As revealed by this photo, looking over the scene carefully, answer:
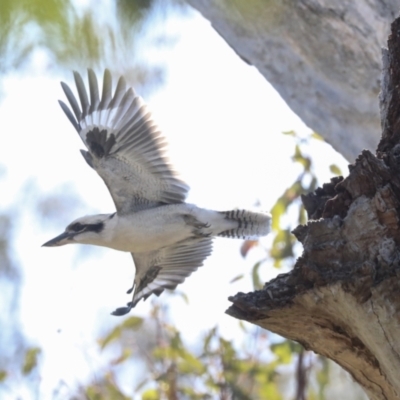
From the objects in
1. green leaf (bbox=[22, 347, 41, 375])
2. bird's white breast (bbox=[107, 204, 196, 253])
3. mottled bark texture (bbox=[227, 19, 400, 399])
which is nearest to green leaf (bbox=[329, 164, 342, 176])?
bird's white breast (bbox=[107, 204, 196, 253])

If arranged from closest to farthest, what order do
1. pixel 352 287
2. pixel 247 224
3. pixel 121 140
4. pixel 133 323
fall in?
pixel 352 287, pixel 121 140, pixel 247 224, pixel 133 323

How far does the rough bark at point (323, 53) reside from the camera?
3.56 metres

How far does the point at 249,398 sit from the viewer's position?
3.55 meters

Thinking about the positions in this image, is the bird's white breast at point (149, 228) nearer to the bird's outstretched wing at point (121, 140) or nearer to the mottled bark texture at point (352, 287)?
the bird's outstretched wing at point (121, 140)

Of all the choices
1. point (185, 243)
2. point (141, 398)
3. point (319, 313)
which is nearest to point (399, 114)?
point (319, 313)

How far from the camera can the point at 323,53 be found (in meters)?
3.73

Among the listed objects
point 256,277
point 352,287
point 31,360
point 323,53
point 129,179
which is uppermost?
point 323,53

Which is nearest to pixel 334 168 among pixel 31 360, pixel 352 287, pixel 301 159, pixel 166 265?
pixel 301 159

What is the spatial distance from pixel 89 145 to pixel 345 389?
2752 mm

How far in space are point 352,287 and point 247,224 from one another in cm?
198

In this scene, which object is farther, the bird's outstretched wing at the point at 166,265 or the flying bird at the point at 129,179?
the bird's outstretched wing at the point at 166,265

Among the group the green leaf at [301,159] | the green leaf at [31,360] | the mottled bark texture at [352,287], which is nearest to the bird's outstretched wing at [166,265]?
the green leaf at [31,360]

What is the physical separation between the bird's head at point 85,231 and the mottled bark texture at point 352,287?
5.18 ft

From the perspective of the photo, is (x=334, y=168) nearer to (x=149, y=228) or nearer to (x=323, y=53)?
(x=323, y=53)
